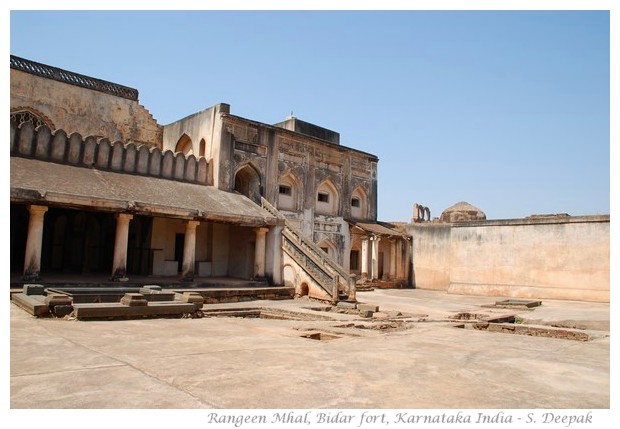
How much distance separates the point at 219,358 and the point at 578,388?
4023 mm

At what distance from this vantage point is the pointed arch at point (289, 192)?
22141 mm

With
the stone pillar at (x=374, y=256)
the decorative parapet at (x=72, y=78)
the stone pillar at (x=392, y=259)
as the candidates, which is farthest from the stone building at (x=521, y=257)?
the decorative parapet at (x=72, y=78)

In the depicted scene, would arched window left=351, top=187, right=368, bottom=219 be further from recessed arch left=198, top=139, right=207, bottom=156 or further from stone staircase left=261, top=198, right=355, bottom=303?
recessed arch left=198, top=139, right=207, bottom=156

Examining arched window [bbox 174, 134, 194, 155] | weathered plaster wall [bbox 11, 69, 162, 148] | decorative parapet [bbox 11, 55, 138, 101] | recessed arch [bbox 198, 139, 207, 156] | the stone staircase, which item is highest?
decorative parapet [bbox 11, 55, 138, 101]

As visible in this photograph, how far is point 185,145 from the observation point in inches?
849

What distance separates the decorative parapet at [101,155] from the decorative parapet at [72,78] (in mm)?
4404

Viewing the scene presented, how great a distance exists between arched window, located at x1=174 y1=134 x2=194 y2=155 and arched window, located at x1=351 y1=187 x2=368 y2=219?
8.76 meters

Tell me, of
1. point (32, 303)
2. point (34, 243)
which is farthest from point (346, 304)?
point (34, 243)

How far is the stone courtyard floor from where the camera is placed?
14.4ft

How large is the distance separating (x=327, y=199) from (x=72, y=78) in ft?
39.9

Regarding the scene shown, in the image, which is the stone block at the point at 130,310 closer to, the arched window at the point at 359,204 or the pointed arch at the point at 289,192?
the pointed arch at the point at 289,192

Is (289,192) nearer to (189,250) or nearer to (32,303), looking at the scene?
(189,250)

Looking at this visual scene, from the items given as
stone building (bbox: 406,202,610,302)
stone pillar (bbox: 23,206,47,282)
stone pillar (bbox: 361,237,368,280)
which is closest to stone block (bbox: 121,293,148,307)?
stone pillar (bbox: 23,206,47,282)

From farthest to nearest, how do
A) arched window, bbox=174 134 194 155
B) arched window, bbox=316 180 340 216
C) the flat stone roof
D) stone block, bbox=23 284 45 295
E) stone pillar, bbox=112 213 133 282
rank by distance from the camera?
arched window, bbox=316 180 340 216 → arched window, bbox=174 134 194 155 → stone pillar, bbox=112 213 133 282 → the flat stone roof → stone block, bbox=23 284 45 295
